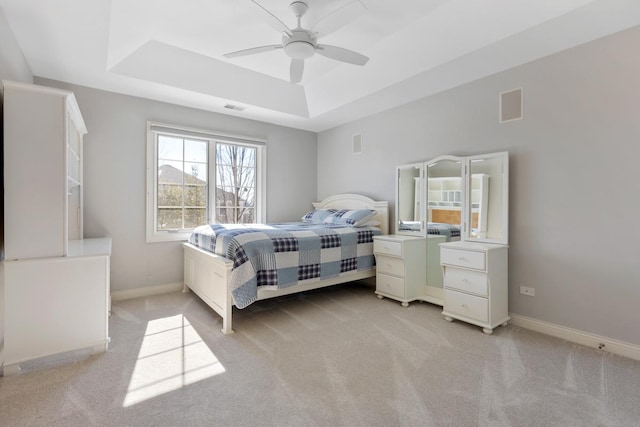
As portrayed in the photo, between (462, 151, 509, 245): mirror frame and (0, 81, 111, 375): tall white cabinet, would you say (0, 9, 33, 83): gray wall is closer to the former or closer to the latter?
(0, 81, 111, 375): tall white cabinet

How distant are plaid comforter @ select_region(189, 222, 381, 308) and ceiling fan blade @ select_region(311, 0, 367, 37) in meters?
1.84

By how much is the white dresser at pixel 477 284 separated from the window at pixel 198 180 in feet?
9.80

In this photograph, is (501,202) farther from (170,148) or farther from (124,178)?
(124,178)

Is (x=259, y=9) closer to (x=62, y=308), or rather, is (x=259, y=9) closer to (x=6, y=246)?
(x=6, y=246)

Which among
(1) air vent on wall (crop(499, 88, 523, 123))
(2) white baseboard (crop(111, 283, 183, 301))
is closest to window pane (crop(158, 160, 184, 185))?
(2) white baseboard (crop(111, 283, 183, 301))

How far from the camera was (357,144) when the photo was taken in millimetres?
4691

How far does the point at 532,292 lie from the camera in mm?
2803

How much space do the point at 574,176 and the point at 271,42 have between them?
3033 millimetres

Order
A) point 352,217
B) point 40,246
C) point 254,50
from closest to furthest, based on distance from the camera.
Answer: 1. point 40,246
2. point 254,50
3. point 352,217

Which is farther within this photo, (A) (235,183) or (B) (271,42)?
(A) (235,183)

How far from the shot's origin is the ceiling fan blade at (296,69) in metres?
2.72

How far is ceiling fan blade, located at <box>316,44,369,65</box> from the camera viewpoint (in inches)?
98.0

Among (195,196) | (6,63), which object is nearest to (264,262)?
(195,196)

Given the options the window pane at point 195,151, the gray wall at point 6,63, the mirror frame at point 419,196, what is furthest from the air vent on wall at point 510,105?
the gray wall at point 6,63
